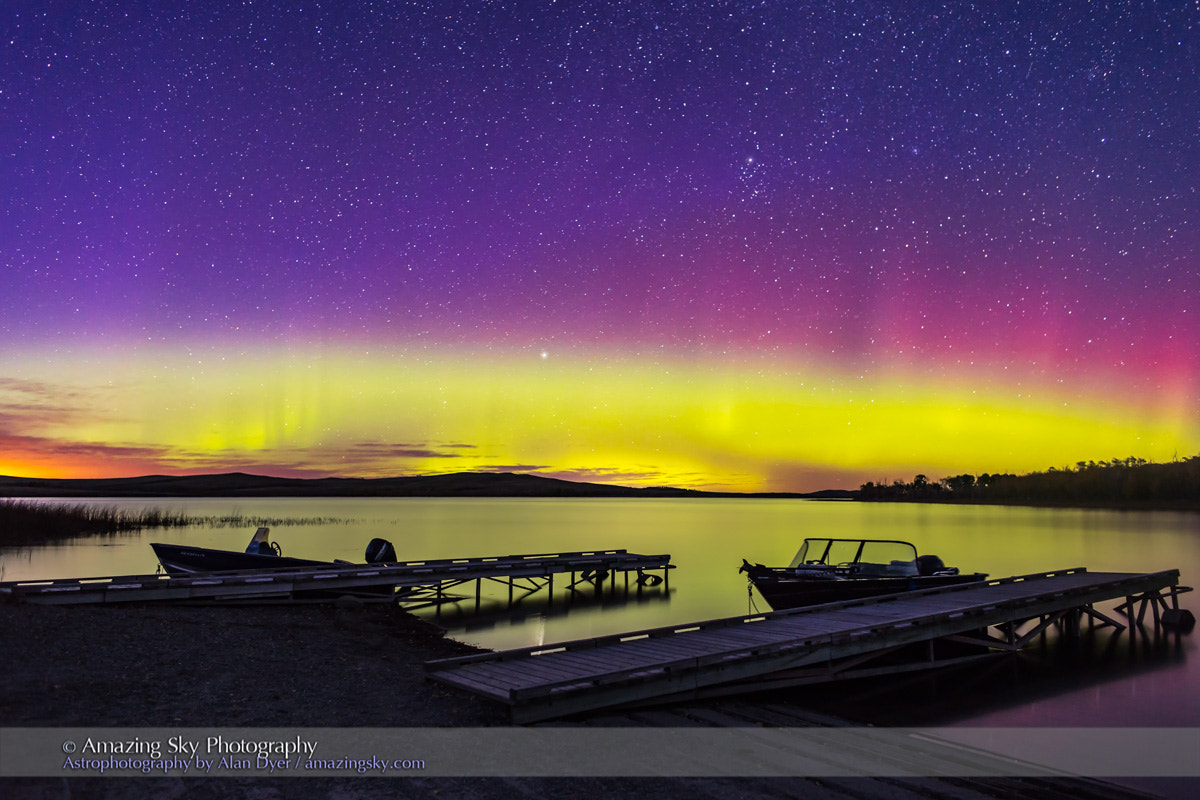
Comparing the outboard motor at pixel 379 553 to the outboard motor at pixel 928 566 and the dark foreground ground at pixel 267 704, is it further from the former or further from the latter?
the outboard motor at pixel 928 566

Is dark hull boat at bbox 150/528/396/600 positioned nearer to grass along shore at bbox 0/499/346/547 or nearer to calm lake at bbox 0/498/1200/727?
calm lake at bbox 0/498/1200/727

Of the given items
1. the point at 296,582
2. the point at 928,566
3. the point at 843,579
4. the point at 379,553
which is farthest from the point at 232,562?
the point at 928,566

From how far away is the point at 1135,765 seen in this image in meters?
10.6

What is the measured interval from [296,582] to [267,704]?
10969 millimetres

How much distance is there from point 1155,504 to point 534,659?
530ft

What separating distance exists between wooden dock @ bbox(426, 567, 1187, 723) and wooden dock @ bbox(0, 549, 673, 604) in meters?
10.3

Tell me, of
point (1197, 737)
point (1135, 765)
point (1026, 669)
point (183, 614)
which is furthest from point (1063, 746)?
point (183, 614)

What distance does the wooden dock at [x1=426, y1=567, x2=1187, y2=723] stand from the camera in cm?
962

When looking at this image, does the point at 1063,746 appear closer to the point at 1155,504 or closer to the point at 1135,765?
the point at 1135,765

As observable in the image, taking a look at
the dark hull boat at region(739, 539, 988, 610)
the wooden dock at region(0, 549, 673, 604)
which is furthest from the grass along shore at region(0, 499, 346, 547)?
the dark hull boat at region(739, 539, 988, 610)

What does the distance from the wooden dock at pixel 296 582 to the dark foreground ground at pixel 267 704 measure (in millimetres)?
1167

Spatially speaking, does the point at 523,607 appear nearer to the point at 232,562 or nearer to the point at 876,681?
the point at 232,562

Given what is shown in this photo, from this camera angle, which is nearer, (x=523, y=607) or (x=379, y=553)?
(x=379, y=553)

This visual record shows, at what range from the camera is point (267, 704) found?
9.42 m
